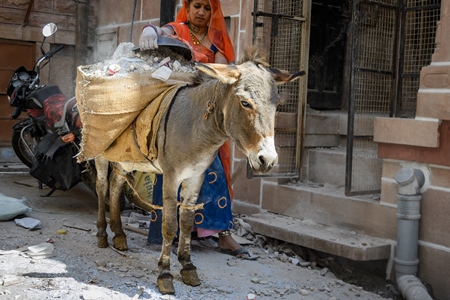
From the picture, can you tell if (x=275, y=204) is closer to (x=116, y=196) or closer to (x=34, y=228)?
(x=116, y=196)

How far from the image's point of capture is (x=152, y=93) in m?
4.46

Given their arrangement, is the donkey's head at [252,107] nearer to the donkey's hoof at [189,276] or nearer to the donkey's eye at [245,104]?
the donkey's eye at [245,104]

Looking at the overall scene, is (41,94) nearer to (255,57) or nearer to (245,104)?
(255,57)

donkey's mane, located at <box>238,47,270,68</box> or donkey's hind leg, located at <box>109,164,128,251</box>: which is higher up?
donkey's mane, located at <box>238,47,270,68</box>

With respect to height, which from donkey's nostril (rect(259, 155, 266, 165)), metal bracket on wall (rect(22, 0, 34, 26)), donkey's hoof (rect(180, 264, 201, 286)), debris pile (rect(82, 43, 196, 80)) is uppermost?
metal bracket on wall (rect(22, 0, 34, 26))

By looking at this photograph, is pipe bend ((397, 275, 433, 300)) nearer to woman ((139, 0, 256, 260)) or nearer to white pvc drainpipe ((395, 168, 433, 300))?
white pvc drainpipe ((395, 168, 433, 300))

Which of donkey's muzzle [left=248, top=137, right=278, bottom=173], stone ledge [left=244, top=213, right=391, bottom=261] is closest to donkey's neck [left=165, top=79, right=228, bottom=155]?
donkey's muzzle [left=248, top=137, right=278, bottom=173]

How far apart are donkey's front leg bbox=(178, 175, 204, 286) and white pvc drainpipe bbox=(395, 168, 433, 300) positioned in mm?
1620

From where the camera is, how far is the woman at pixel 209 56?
489cm

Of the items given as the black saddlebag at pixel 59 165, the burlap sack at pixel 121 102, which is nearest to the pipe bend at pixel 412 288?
the burlap sack at pixel 121 102

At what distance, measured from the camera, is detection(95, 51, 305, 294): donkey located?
3.57 m

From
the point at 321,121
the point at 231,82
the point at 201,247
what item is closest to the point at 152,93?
the point at 231,82

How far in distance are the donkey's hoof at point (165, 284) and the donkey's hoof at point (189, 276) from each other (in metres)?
0.21

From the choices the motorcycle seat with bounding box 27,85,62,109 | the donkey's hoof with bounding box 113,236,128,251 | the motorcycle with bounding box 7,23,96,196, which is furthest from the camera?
the motorcycle seat with bounding box 27,85,62,109
